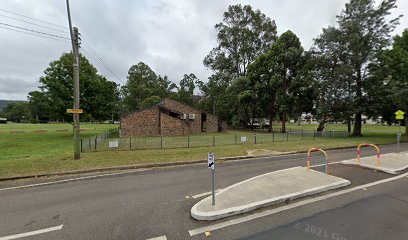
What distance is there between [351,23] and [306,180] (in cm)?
2672

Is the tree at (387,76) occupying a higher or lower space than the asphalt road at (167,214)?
higher

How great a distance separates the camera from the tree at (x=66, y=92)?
2562 cm

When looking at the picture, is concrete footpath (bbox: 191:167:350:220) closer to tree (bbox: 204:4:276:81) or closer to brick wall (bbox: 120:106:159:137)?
brick wall (bbox: 120:106:159:137)

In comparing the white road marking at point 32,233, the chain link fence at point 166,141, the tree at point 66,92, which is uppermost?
the tree at point 66,92

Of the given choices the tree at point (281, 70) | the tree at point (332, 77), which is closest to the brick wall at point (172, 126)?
the tree at point (281, 70)

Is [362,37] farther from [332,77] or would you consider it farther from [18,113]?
[18,113]

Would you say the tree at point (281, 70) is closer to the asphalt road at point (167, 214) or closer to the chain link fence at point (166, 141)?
the chain link fence at point (166, 141)

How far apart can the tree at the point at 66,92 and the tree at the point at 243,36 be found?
29.5m

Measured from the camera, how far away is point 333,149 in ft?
49.0

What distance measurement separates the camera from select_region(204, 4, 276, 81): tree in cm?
4388

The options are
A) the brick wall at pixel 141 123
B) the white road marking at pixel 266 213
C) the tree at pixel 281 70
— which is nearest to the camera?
the white road marking at pixel 266 213

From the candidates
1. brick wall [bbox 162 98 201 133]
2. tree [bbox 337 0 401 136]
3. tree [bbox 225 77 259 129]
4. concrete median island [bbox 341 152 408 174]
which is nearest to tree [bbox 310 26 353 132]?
tree [bbox 337 0 401 136]

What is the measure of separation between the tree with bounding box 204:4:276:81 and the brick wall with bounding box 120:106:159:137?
83.2 ft

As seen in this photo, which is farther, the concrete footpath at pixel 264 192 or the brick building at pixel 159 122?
the brick building at pixel 159 122
